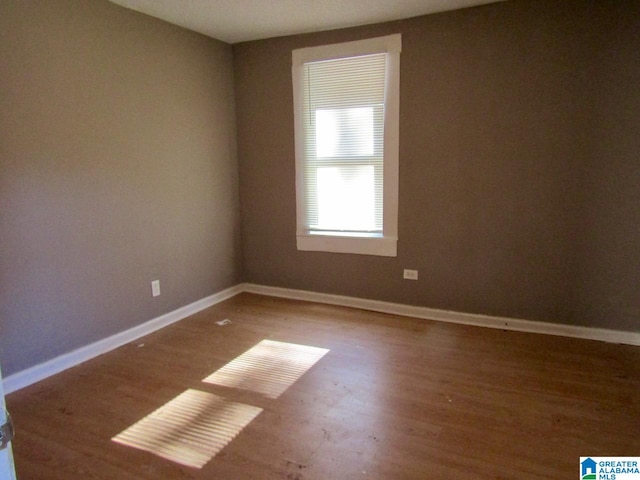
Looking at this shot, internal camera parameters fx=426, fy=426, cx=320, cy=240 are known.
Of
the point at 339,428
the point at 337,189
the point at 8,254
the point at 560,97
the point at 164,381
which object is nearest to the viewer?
the point at 339,428

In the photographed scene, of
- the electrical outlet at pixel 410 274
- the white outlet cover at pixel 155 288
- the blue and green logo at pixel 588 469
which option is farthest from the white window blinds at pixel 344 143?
the blue and green logo at pixel 588 469

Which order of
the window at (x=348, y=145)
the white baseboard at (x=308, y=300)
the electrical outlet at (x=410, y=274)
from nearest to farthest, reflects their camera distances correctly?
the white baseboard at (x=308, y=300) → the window at (x=348, y=145) → the electrical outlet at (x=410, y=274)

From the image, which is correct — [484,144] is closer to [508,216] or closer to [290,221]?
[508,216]

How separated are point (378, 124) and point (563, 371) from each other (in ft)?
7.56

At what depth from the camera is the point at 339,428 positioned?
7.11 ft

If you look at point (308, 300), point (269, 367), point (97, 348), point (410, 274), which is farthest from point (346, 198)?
point (97, 348)

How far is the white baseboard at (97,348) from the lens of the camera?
258cm

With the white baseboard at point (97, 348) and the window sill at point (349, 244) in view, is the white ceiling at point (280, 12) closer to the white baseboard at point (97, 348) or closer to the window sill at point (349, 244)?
the window sill at point (349, 244)

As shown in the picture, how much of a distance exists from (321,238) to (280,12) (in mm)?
1938

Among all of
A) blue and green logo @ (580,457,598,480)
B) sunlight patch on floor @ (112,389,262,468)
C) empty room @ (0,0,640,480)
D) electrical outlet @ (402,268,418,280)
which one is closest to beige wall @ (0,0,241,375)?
empty room @ (0,0,640,480)

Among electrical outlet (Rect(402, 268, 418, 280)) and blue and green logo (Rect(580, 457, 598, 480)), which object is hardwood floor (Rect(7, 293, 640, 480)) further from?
electrical outlet (Rect(402, 268, 418, 280))

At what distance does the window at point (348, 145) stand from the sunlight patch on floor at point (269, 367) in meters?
1.22

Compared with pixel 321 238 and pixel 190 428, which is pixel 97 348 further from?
pixel 321 238

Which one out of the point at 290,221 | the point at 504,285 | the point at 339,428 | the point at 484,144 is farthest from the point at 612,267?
the point at 290,221
